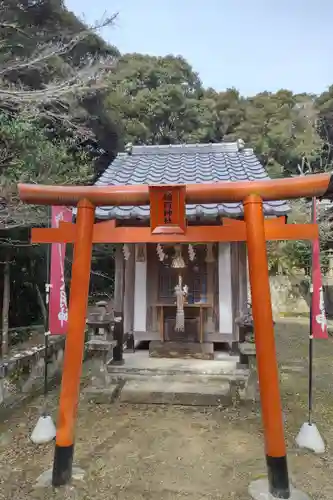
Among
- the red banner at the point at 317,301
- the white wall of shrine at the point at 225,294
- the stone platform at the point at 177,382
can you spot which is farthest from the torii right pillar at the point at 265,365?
the white wall of shrine at the point at 225,294

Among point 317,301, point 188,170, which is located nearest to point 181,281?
point 188,170

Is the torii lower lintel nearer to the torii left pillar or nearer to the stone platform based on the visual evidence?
the torii left pillar

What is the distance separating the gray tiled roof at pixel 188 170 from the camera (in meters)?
6.08

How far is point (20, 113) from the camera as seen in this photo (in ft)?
22.0

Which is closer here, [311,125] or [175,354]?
[175,354]

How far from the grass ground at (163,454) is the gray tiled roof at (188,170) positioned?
10.4 ft

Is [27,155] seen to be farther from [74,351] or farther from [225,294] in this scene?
[74,351]

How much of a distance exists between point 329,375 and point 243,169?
4.87m

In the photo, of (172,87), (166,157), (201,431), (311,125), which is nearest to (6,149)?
(166,157)

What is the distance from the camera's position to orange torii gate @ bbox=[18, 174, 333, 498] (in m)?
3.53

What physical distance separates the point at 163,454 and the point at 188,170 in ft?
17.8

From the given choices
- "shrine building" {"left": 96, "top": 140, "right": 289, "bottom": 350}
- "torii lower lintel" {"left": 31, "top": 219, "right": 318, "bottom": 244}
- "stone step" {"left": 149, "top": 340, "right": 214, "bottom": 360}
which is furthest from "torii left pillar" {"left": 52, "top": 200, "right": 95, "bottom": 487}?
"stone step" {"left": 149, "top": 340, "right": 214, "bottom": 360}

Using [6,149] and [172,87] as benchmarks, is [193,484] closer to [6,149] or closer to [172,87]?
[6,149]

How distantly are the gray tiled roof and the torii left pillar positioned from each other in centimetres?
219
